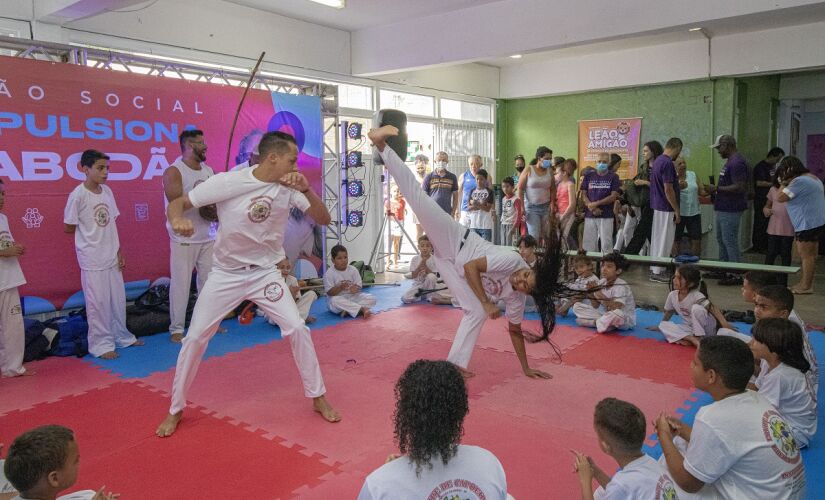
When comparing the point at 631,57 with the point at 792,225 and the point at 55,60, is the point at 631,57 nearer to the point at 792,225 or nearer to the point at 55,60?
the point at 792,225

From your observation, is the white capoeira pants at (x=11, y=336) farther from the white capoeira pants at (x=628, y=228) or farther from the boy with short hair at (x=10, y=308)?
the white capoeira pants at (x=628, y=228)

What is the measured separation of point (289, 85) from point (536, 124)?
7023 mm

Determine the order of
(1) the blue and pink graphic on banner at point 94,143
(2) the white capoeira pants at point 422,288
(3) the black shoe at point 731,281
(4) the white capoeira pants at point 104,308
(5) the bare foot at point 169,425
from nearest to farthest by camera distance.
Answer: (5) the bare foot at point 169,425, (4) the white capoeira pants at point 104,308, (1) the blue and pink graphic on banner at point 94,143, (2) the white capoeira pants at point 422,288, (3) the black shoe at point 731,281

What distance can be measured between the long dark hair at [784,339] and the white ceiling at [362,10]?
6685mm

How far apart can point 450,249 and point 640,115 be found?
343 inches

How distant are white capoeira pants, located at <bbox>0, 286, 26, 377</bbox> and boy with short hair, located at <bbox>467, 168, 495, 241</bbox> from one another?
668 cm

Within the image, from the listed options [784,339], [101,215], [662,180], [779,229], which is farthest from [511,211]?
[784,339]

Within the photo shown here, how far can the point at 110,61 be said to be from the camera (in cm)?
674

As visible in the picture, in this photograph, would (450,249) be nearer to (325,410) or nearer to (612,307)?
Answer: (325,410)

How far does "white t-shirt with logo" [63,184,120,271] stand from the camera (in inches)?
223

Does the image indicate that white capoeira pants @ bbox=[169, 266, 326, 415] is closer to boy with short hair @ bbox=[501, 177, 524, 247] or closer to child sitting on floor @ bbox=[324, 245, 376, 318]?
child sitting on floor @ bbox=[324, 245, 376, 318]

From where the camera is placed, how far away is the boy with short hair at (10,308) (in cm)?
502

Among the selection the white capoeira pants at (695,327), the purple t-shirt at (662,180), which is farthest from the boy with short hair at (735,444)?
the purple t-shirt at (662,180)

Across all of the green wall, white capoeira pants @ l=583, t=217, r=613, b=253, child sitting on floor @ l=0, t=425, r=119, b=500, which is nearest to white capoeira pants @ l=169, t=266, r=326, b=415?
child sitting on floor @ l=0, t=425, r=119, b=500
